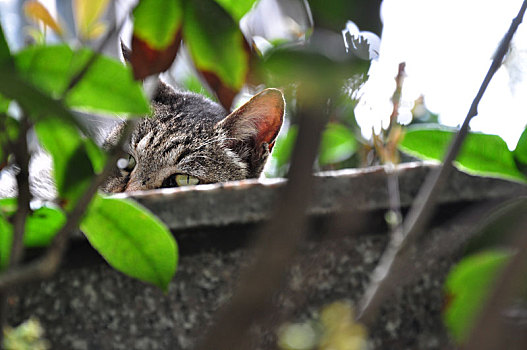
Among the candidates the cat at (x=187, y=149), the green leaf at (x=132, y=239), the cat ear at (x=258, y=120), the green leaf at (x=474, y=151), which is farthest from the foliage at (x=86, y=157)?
the cat at (x=187, y=149)

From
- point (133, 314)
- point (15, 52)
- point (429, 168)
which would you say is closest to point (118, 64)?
point (15, 52)

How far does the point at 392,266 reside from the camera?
1.04 feet

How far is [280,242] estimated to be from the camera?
192 mm

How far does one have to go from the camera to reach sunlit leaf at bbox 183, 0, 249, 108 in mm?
368

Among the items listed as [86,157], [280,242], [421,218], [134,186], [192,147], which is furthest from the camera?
[192,147]

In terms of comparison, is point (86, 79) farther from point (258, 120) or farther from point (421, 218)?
point (258, 120)

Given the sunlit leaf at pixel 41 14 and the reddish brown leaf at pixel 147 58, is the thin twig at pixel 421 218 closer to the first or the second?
the reddish brown leaf at pixel 147 58

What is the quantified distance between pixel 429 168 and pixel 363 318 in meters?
0.45

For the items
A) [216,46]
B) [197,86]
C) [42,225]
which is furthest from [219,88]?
[197,86]

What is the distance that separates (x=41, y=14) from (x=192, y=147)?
103cm

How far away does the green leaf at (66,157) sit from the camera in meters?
0.40

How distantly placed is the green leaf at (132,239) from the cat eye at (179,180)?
1016mm

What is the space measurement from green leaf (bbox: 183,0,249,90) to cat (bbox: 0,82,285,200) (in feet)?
3.34

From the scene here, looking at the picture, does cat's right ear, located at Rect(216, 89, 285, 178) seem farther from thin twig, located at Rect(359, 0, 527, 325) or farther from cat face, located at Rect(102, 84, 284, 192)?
thin twig, located at Rect(359, 0, 527, 325)
